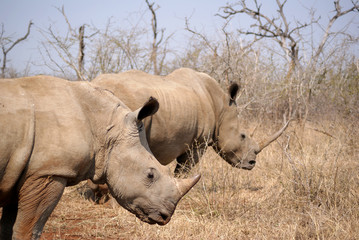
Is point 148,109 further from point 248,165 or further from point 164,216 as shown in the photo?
point 248,165

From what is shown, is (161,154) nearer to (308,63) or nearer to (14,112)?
(14,112)

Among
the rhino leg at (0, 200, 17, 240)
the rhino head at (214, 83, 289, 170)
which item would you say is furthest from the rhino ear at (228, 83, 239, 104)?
the rhino leg at (0, 200, 17, 240)

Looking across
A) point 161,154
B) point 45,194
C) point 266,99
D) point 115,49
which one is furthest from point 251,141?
point 45,194

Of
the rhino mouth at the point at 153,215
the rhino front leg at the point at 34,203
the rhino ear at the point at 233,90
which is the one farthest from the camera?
the rhino ear at the point at 233,90

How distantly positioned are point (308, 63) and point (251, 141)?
3672 mm

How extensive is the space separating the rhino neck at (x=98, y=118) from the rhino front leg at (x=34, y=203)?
444 millimetres

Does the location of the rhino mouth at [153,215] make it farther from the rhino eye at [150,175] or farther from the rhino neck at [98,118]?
the rhino neck at [98,118]

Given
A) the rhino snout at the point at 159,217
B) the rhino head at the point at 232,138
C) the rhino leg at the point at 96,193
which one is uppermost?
the rhino snout at the point at 159,217

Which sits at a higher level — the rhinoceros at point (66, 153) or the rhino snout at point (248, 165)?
the rhinoceros at point (66, 153)

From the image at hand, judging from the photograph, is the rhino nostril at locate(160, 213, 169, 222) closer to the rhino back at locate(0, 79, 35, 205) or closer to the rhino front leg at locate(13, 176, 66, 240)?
the rhino front leg at locate(13, 176, 66, 240)

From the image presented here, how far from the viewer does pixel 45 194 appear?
10.1ft

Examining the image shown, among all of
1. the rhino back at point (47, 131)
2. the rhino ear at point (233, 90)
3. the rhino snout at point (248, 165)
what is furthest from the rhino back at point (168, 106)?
the rhino back at point (47, 131)

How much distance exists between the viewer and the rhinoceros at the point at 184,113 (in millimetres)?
5297

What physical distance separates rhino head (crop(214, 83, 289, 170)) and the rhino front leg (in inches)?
165
